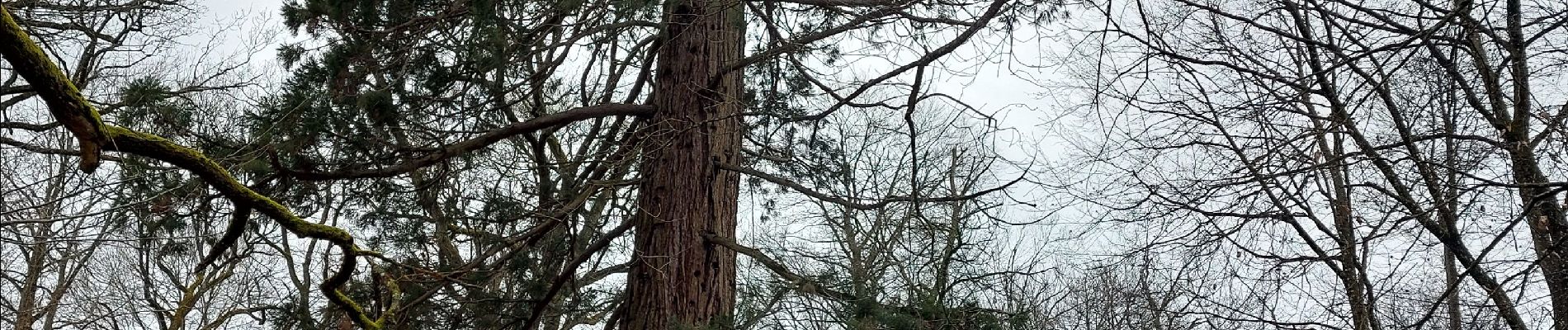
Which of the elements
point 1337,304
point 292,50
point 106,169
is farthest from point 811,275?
point 106,169

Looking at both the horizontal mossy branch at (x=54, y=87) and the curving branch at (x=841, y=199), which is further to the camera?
the curving branch at (x=841, y=199)

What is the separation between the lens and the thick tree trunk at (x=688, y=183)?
5.95m

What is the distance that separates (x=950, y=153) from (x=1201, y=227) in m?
1.92

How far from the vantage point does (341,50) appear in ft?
19.0

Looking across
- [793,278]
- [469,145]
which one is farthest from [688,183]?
[469,145]

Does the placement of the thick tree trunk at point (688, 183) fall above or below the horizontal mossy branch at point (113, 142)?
above

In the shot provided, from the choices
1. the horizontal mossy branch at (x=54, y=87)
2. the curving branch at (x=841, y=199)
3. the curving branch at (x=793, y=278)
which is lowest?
the horizontal mossy branch at (x=54, y=87)

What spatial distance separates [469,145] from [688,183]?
110 centimetres

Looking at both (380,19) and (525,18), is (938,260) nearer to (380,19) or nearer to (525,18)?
(525,18)

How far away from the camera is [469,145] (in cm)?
594

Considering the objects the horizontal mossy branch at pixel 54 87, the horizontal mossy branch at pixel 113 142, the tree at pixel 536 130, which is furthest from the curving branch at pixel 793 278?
the horizontal mossy branch at pixel 54 87

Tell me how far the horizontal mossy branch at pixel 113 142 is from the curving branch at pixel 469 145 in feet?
8.07

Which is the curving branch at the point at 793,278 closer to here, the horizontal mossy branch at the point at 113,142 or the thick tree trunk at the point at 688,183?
the thick tree trunk at the point at 688,183

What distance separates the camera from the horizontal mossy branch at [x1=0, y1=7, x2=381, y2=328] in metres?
2.30
